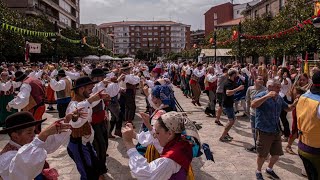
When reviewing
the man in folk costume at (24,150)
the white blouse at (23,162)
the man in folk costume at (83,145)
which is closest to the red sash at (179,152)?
the man in folk costume at (24,150)

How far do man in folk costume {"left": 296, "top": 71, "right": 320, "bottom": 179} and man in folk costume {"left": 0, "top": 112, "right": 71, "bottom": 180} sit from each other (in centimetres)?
279

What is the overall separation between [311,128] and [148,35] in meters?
154

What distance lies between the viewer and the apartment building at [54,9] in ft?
147

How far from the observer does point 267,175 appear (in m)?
5.72

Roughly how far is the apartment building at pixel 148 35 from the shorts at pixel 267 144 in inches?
5876

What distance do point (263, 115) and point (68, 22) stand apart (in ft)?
213

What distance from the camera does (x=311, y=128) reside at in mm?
3957

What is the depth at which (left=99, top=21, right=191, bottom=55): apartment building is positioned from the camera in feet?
508

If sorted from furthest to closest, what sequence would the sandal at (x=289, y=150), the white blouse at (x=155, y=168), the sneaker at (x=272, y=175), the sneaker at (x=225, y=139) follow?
the sneaker at (x=225, y=139) < the sandal at (x=289, y=150) < the sneaker at (x=272, y=175) < the white blouse at (x=155, y=168)

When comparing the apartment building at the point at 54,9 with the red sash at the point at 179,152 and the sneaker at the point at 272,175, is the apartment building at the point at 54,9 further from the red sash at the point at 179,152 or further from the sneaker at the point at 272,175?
the red sash at the point at 179,152

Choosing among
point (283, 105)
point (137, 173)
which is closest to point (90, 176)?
point (137, 173)

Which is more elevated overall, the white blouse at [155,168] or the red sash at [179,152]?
the red sash at [179,152]

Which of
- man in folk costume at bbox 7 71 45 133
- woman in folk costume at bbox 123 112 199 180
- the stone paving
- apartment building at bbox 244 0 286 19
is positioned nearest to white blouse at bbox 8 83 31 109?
man in folk costume at bbox 7 71 45 133

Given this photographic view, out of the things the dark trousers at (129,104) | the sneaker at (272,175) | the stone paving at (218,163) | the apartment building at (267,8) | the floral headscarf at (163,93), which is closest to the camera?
the floral headscarf at (163,93)
